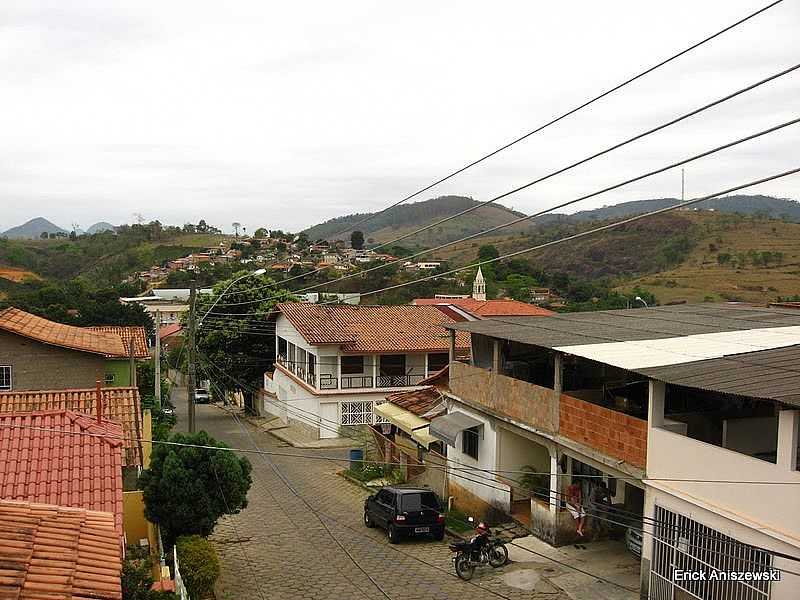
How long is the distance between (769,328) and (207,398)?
39.3 meters

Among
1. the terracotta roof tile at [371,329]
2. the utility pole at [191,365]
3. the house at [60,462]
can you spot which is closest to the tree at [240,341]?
the terracotta roof tile at [371,329]

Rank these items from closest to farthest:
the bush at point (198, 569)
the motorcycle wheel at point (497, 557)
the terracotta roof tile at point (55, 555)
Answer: the terracotta roof tile at point (55, 555), the bush at point (198, 569), the motorcycle wheel at point (497, 557)

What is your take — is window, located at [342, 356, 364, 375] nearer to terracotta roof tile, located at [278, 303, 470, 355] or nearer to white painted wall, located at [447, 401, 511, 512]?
terracotta roof tile, located at [278, 303, 470, 355]

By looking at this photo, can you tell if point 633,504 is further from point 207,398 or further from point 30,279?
point 30,279

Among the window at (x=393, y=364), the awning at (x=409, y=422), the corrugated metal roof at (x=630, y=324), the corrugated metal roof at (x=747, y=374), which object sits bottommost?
the awning at (x=409, y=422)

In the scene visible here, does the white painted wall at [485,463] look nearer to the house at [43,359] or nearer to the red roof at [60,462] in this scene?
the red roof at [60,462]

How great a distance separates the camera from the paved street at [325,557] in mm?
14688

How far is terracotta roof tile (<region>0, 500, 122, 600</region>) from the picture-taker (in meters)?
6.88

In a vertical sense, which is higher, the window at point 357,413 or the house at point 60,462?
the house at point 60,462

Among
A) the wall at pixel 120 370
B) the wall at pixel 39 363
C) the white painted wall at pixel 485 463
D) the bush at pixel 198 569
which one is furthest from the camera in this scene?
the wall at pixel 120 370

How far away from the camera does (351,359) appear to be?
1303 inches

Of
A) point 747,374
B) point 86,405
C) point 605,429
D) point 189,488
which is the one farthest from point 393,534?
point 747,374

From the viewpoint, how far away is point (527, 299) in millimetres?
70688

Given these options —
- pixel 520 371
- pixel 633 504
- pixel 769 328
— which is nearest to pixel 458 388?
pixel 520 371
